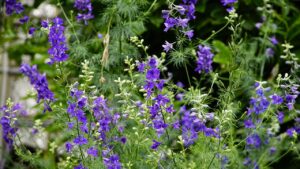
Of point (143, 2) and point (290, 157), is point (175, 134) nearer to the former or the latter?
point (143, 2)

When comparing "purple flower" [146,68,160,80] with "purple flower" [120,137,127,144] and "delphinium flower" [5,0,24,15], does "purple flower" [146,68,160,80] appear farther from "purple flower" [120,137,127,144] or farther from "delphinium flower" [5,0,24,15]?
"delphinium flower" [5,0,24,15]

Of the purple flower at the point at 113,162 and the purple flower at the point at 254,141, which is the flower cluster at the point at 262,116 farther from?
the purple flower at the point at 113,162

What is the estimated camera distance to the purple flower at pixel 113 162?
2.46 metres

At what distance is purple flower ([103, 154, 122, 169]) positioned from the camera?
2464 mm

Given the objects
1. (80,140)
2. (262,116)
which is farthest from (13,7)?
(262,116)

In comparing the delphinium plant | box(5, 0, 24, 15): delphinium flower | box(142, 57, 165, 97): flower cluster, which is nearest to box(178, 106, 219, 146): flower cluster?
the delphinium plant

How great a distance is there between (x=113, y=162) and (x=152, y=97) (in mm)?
319

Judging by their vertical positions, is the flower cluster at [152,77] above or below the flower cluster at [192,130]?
above

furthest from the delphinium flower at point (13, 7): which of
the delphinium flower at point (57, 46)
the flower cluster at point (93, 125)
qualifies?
the flower cluster at point (93, 125)

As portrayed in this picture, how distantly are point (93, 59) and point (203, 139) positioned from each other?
0.86 meters

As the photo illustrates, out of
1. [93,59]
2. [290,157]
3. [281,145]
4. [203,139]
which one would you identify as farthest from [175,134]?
[290,157]

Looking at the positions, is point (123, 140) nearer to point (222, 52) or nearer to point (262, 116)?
point (262, 116)

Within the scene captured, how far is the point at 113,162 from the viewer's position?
8.14ft

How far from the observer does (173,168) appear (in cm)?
264
